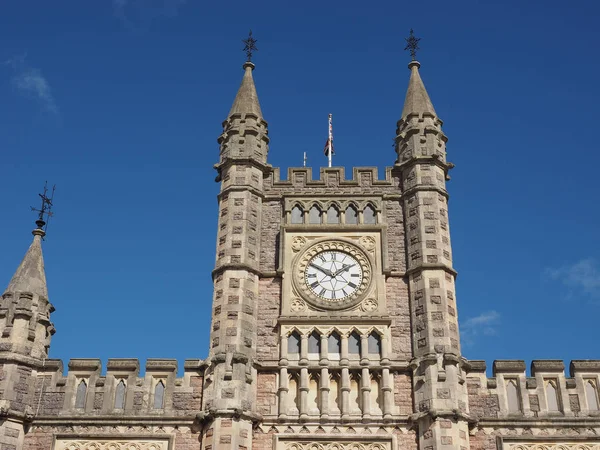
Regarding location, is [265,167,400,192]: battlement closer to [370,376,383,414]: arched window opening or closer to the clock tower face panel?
the clock tower face panel

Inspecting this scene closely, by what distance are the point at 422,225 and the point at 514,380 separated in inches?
220

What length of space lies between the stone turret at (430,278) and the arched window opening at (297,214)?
3.41 metres

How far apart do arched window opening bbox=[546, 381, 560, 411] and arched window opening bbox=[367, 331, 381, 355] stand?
491cm

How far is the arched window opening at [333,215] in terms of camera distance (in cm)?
2816

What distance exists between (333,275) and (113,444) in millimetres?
8274

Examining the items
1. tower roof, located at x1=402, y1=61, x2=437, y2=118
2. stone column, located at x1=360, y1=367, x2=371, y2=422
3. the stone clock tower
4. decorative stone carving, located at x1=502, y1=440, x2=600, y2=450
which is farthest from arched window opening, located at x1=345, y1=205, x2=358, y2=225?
decorative stone carving, located at x1=502, y1=440, x2=600, y2=450

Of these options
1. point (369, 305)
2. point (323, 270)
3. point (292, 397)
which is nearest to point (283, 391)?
point (292, 397)

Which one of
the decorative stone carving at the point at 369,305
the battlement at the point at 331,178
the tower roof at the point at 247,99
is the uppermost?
the tower roof at the point at 247,99

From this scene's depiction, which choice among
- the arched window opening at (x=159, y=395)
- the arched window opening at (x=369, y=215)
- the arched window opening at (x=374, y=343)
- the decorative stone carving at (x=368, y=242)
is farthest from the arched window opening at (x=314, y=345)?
the arched window opening at (x=369, y=215)

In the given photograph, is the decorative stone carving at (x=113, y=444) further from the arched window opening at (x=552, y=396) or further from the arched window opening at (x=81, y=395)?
the arched window opening at (x=552, y=396)

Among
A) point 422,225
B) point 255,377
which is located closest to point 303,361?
point 255,377

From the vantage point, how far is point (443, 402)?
23.6m

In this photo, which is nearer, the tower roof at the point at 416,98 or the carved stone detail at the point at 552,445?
the carved stone detail at the point at 552,445

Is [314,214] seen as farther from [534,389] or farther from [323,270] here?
[534,389]
